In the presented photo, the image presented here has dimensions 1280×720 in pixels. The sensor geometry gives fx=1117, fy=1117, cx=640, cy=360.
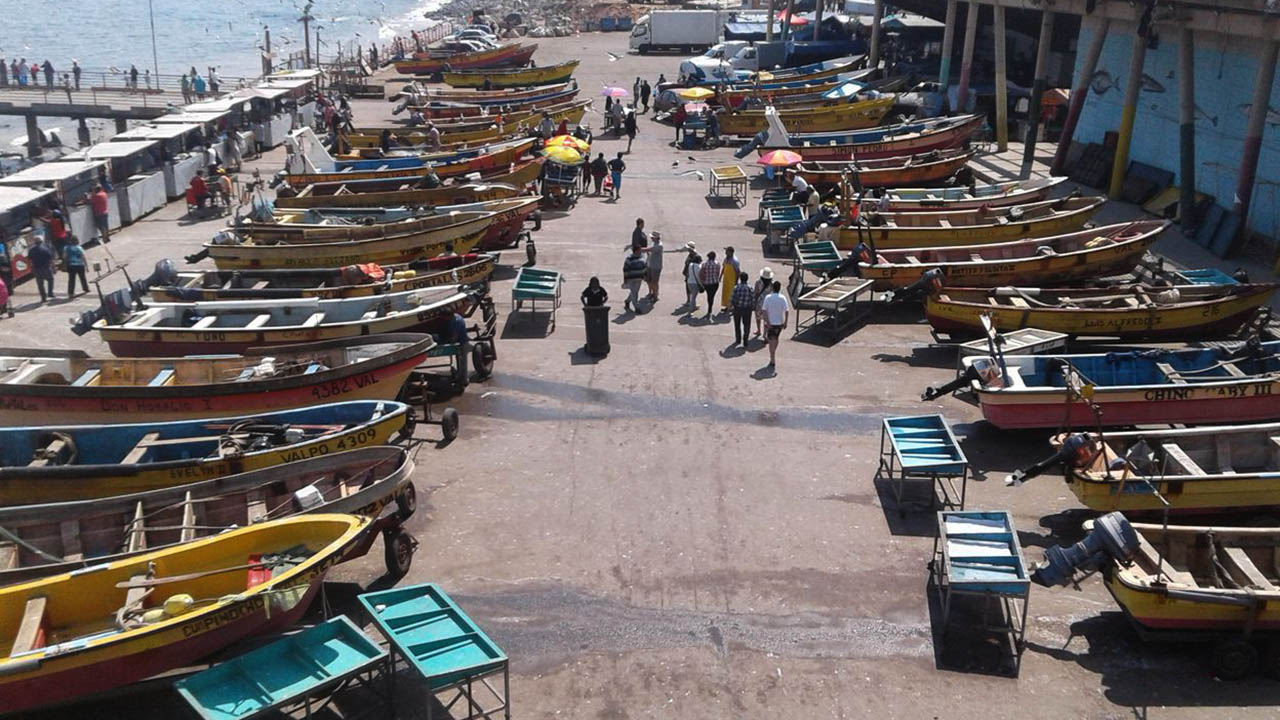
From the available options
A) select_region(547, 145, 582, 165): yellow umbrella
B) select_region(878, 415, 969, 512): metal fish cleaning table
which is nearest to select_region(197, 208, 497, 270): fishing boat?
select_region(547, 145, 582, 165): yellow umbrella

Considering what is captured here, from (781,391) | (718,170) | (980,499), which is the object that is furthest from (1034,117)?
(980,499)

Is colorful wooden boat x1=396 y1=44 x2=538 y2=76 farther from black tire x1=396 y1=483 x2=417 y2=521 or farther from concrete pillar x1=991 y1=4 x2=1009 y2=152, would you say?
black tire x1=396 y1=483 x2=417 y2=521

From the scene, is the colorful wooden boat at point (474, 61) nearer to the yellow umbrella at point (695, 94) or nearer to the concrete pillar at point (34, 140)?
the yellow umbrella at point (695, 94)

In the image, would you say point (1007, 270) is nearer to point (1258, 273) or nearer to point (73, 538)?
point (1258, 273)

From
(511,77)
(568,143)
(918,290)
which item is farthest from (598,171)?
(511,77)

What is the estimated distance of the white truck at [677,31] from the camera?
62.5m

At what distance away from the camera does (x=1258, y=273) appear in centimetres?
2359

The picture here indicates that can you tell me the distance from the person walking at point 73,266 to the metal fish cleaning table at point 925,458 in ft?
54.8

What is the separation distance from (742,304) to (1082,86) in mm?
16978

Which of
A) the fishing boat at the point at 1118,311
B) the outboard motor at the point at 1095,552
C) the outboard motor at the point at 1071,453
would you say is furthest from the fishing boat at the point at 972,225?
the outboard motor at the point at 1095,552

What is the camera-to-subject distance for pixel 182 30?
3962 inches

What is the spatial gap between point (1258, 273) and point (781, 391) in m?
12.4

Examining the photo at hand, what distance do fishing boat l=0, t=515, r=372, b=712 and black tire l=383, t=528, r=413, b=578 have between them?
49 cm

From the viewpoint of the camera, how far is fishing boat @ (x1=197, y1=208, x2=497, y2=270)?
22.3 meters
